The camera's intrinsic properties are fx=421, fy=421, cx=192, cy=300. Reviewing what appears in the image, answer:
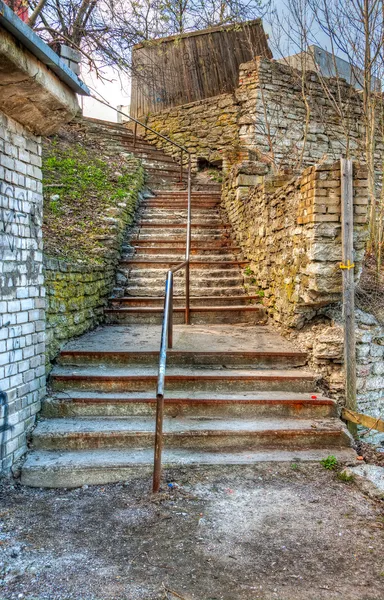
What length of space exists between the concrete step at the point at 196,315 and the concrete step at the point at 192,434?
83.7 inches

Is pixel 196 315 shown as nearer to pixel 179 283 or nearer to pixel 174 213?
pixel 179 283

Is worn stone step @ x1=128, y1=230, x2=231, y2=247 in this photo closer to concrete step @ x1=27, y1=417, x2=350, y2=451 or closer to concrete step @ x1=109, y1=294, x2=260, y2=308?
concrete step @ x1=109, y1=294, x2=260, y2=308

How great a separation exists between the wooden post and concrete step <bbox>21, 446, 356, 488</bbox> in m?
0.66

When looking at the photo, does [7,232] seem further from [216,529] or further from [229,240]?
[229,240]

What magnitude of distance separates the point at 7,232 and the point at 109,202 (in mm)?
4172

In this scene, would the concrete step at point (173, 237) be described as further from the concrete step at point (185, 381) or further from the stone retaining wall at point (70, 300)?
the concrete step at point (185, 381)

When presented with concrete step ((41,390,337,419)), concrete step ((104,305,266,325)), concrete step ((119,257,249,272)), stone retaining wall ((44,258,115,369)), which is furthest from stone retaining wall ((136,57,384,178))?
concrete step ((41,390,337,419))

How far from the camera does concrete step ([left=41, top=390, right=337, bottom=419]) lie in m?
3.36

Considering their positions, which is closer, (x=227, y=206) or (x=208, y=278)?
(x=208, y=278)

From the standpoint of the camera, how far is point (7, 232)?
288cm

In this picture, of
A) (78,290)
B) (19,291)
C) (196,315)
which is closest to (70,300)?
(78,290)

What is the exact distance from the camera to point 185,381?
362 cm

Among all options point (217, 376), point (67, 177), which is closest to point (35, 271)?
point (217, 376)

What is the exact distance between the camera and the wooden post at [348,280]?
356 cm
